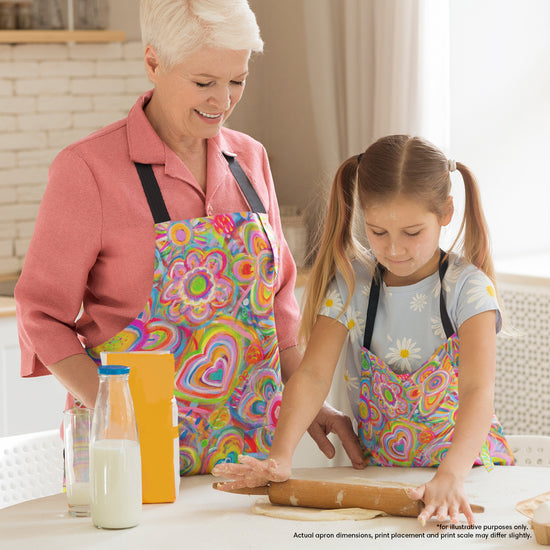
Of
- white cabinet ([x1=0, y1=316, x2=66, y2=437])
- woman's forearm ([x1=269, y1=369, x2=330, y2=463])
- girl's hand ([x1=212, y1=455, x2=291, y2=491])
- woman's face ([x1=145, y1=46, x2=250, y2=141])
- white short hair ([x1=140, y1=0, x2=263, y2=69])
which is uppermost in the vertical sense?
white short hair ([x1=140, y1=0, x2=263, y2=69])

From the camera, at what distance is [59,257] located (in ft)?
4.76

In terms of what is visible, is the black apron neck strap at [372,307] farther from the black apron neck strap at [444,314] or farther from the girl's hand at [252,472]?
the girl's hand at [252,472]

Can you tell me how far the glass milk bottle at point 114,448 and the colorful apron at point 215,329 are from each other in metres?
0.29

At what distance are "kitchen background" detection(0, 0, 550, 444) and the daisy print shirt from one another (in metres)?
1.26

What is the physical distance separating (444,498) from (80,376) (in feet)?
1.93

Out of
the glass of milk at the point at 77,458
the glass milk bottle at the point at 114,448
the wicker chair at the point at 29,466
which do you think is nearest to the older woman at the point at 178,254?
the glass of milk at the point at 77,458

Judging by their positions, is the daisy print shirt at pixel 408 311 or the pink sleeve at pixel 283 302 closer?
the daisy print shirt at pixel 408 311

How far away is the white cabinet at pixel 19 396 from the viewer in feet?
8.64

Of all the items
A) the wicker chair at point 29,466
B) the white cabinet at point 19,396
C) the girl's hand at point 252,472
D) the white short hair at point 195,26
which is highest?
the white short hair at point 195,26

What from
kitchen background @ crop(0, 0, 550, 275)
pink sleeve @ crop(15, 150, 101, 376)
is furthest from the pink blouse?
kitchen background @ crop(0, 0, 550, 275)

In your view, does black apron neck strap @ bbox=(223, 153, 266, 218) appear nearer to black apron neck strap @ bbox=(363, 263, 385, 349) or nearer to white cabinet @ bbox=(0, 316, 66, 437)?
black apron neck strap @ bbox=(363, 263, 385, 349)

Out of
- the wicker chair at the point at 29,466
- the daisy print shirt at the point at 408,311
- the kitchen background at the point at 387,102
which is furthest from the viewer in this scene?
the kitchen background at the point at 387,102

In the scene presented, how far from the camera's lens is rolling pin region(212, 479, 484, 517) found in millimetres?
1300

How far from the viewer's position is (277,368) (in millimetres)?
1637
